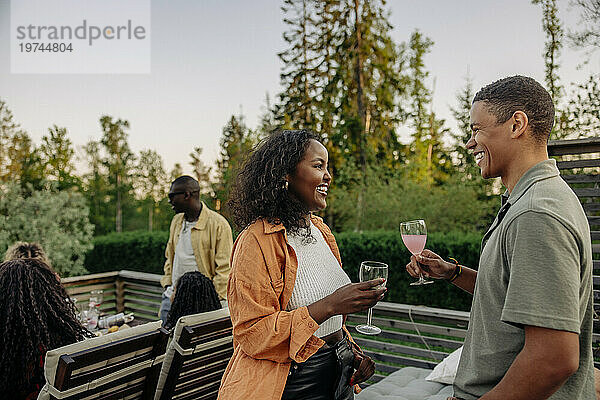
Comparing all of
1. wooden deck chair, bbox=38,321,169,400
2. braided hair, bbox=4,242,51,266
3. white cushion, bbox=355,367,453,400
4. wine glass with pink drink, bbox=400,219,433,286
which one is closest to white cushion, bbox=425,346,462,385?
white cushion, bbox=355,367,453,400

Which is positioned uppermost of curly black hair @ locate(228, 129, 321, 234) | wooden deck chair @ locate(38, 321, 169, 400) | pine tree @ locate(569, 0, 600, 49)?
pine tree @ locate(569, 0, 600, 49)

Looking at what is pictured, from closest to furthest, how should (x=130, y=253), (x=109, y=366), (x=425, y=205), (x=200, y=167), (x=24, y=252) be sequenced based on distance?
(x=109, y=366), (x=24, y=252), (x=425, y=205), (x=130, y=253), (x=200, y=167)

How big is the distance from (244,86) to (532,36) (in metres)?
6.92

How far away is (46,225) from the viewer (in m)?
9.91

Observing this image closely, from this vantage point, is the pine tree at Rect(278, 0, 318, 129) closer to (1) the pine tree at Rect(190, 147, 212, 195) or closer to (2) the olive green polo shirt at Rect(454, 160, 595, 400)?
(1) the pine tree at Rect(190, 147, 212, 195)

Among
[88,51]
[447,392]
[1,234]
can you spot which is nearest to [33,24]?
[88,51]

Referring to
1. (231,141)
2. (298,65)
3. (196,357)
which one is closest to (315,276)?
(196,357)

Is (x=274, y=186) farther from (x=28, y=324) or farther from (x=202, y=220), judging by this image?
(x=202, y=220)

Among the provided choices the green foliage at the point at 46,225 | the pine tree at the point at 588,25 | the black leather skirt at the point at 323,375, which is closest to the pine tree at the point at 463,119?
the pine tree at the point at 588,25

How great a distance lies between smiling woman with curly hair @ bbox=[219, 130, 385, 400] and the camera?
1641 millimetres

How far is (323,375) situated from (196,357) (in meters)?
1.16

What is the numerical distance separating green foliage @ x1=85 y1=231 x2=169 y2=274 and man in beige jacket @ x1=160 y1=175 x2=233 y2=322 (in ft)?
16.8

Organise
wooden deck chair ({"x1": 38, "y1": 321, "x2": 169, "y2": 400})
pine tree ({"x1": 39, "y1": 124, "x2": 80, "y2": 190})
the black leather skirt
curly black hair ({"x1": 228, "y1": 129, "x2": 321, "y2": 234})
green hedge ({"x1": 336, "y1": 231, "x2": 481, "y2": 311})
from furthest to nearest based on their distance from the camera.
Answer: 1. pine tree ({"x1": 39, "y1": 124, "x2": 80, "y2": 190})
2. green hedge ({"x1": 336, "y1": 231, "x2": 481, "y2": 311})
3. wooden deck chair ({"x1": 38, "y1": 321, "x2": 169, "y2": 400})
4. curly black hair ({"x1": 228, "y1": 129, "x2": 321, "y2": 234})
5. the black leather skirt

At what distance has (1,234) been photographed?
9.20 meters
